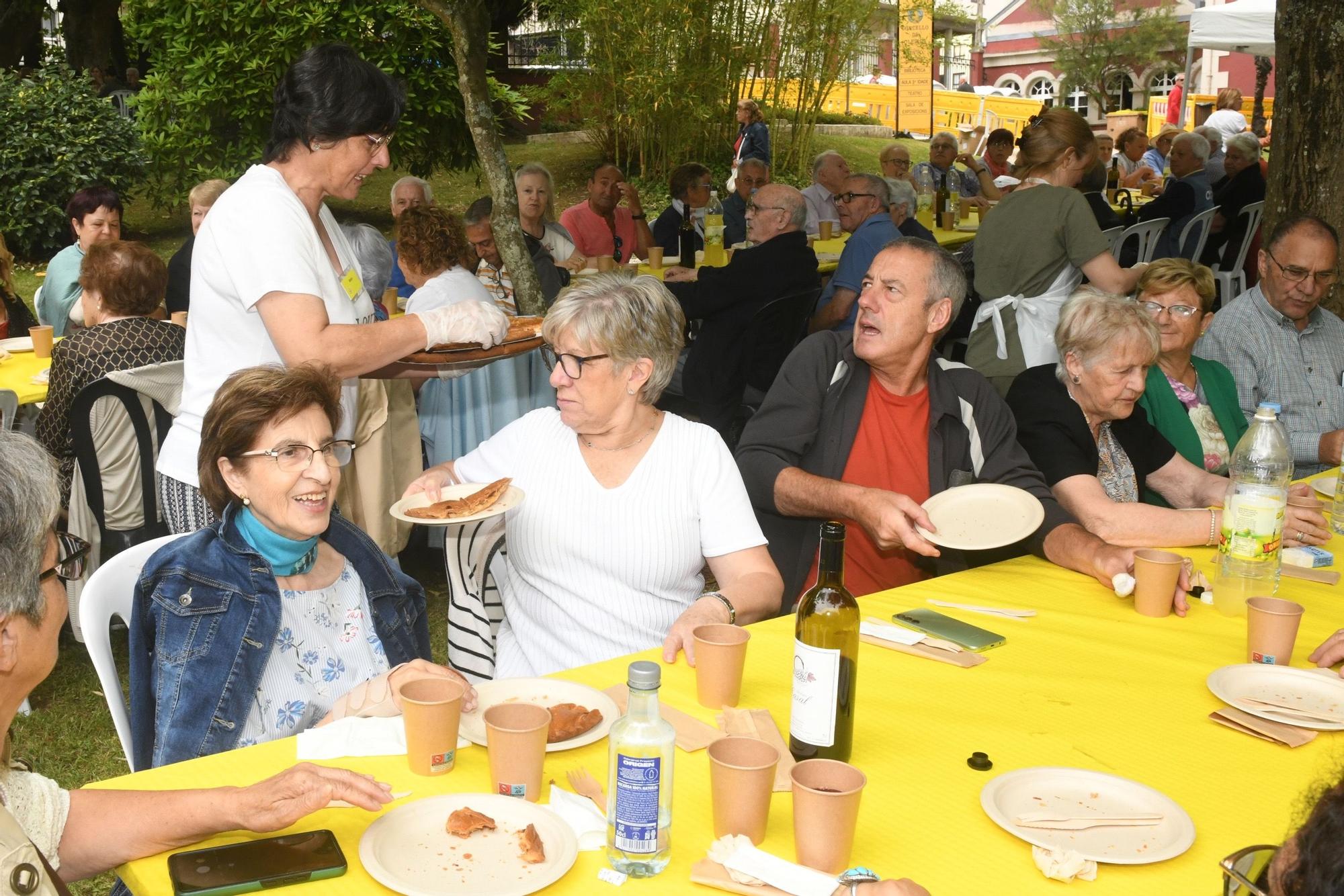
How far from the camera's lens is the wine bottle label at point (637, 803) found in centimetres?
131

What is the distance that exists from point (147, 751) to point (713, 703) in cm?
97

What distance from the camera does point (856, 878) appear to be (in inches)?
49.2

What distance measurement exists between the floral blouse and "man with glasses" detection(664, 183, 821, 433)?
3129mm

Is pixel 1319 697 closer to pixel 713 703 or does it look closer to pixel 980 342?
pixel 713 703

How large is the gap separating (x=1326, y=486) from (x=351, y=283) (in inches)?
98.7

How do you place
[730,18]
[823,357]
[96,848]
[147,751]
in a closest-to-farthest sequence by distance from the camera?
1. [96,848]
2. [147,751]
3. [823,357]
4. [730,18]

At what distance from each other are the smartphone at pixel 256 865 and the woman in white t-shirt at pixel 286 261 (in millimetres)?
1263

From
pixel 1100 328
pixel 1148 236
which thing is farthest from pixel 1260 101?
pixel 1100 328

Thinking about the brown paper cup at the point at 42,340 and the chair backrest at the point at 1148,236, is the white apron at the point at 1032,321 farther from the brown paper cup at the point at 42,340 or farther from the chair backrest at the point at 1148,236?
the chair backrest at the point at 1148,236

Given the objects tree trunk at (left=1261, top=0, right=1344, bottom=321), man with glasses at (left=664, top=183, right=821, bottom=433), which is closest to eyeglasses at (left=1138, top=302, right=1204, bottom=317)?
tree trunk at (left=1261, top=0, right=1344, bottom=321)

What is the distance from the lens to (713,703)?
1.81 metres

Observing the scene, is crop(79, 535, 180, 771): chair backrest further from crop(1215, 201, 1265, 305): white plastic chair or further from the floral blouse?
crop(1215, 201, 1265, 305): white plastic chair

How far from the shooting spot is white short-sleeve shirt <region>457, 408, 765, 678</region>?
96.8 inches

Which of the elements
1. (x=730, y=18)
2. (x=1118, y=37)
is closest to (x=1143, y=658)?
(x=730, y=18)
